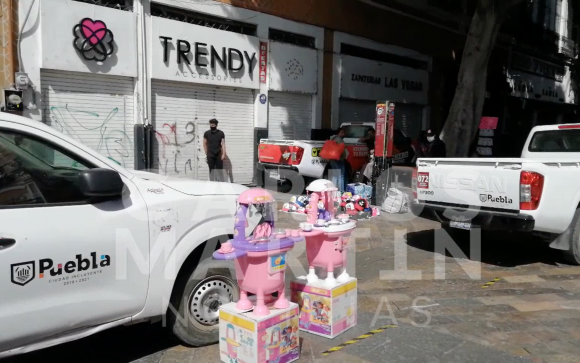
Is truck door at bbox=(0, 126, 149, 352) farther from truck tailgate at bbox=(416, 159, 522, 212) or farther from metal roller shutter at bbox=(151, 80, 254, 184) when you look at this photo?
metal roller shutter at bbox=(151, 80, 254, 184)

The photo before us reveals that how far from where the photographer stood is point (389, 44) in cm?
1945

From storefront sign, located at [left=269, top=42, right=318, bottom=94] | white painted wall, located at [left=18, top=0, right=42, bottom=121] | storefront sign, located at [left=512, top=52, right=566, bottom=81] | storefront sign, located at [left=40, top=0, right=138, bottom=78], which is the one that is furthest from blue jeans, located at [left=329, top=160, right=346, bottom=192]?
storefront sign, located at [left=512, top=52, right=566, bottom=81]

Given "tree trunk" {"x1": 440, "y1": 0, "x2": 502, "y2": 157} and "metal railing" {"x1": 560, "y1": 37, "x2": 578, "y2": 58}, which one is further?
Answer: "metal railing" {"x1": 560, "y1": 37, "x2": 578, "y2": 58}

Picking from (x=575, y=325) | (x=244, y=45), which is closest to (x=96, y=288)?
(x=575, y=325)

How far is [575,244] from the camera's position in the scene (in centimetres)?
691

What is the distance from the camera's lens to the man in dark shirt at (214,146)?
42.6ft

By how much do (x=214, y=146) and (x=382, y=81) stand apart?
8.54 m

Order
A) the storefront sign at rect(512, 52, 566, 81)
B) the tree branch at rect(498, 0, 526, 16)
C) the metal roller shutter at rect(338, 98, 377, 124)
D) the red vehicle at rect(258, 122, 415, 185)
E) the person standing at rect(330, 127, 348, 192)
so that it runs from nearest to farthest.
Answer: the person standing at rect(330, 127, 348, 192) < the red vehicle at rect(258, 122, 415, 185) < the tree branch at rect(498, 0, 526, 16) < the metal roller shutter at rect(338, 98, 377, 124) < the storefront sign at rect(512, 52, 566, 81)

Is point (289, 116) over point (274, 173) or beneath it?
over

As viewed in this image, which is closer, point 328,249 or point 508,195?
point 328,249

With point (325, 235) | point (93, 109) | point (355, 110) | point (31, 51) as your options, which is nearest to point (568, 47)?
point (355, 110)

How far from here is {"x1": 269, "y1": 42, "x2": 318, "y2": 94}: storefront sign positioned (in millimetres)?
15078

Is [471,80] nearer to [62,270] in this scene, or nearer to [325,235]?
[325,235]

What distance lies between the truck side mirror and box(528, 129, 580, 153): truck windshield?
7.71 meters
